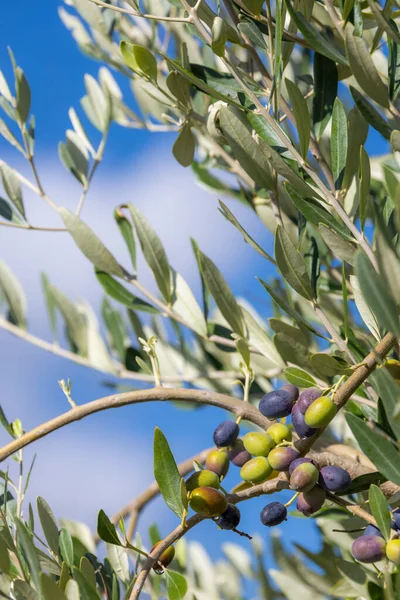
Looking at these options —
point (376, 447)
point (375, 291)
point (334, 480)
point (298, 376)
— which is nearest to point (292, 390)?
point (298, 376)

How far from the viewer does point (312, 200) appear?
83 centimetres

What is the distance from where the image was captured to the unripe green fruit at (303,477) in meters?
0.71

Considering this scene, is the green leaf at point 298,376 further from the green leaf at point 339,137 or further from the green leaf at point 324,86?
the green leaf at point 324,86

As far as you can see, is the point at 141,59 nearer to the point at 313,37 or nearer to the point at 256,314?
the point at 313,37

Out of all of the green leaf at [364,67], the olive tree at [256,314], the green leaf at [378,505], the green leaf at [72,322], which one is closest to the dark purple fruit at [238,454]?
the olive tree at [256,314]

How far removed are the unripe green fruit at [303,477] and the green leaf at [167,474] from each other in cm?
11

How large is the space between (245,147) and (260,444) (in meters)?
0.36

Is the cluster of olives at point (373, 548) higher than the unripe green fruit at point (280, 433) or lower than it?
lower

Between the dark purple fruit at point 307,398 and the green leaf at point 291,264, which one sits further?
the green leaf at point 291,264

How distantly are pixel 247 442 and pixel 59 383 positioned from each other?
22 cm

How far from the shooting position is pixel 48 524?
87 centimetres

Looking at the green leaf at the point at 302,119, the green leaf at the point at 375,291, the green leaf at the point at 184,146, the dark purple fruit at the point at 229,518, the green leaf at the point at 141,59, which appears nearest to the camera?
the green leaf at the point at 375,291

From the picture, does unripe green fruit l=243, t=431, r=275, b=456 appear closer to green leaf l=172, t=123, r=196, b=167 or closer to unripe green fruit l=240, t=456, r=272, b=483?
unripe green fruit l=240, t=456, r=272, b=483

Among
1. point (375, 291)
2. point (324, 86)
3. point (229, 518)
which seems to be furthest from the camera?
point (324, 86)
